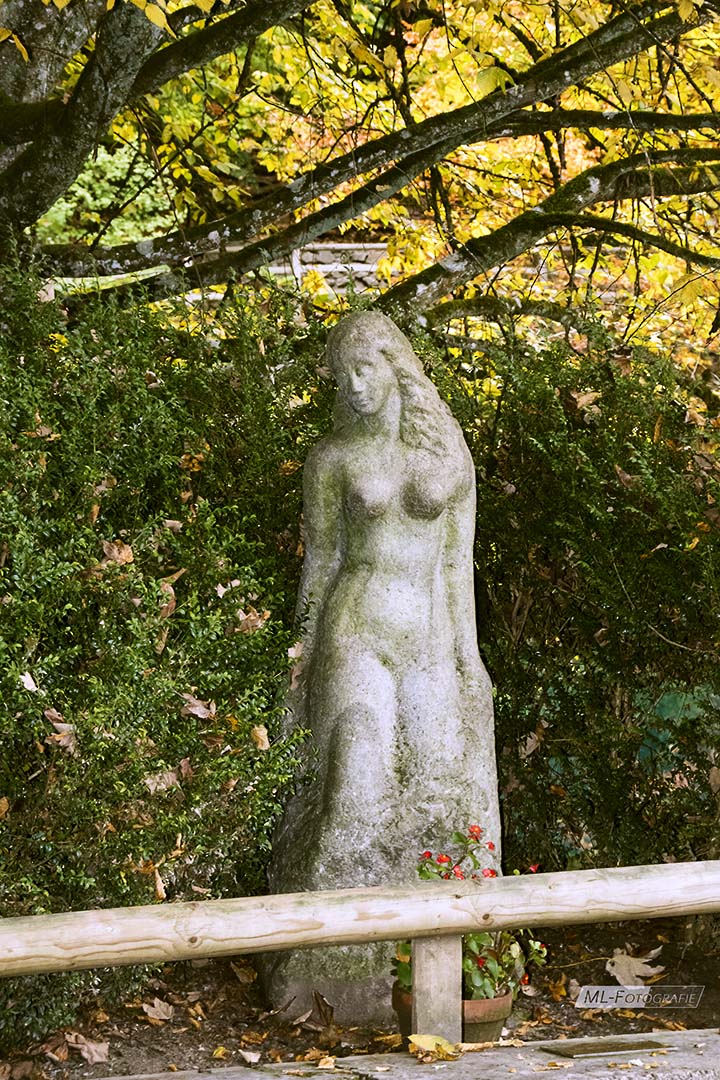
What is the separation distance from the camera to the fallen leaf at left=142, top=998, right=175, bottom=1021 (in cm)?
464

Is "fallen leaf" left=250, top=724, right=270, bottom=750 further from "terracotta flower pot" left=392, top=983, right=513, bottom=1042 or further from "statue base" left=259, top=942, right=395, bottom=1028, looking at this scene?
"terracotta flower pot" left=392, top=983, right=513, bottom=1042

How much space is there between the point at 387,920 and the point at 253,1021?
1.02 m

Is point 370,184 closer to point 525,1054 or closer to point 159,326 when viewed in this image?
point 159,326

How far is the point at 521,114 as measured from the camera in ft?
26.9

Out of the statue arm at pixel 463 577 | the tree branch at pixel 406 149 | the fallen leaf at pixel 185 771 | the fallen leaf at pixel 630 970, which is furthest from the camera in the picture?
the tree branch at pixel 406 149

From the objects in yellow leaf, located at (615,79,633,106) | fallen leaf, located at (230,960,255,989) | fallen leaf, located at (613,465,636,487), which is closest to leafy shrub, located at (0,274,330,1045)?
fallen leaf, located at (230,960,255,989)

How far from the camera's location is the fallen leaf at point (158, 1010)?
464 centimetres

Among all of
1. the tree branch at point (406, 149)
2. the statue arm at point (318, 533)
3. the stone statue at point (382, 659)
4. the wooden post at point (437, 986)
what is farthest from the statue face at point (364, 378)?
the tree branch at point (406, 149)

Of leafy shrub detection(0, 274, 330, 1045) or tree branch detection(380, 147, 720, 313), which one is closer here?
leafy shrub detection(0, 274, 330, 1045)

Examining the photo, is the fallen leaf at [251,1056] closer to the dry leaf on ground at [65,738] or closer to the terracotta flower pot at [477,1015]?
the terracotta flower pot at [477,1015]

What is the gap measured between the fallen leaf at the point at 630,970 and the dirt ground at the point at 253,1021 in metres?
0.03

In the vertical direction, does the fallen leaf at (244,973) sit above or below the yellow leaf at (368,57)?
below

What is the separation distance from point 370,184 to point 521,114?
1159mm

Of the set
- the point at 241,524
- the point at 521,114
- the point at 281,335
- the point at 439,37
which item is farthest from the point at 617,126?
the point at 439,37
